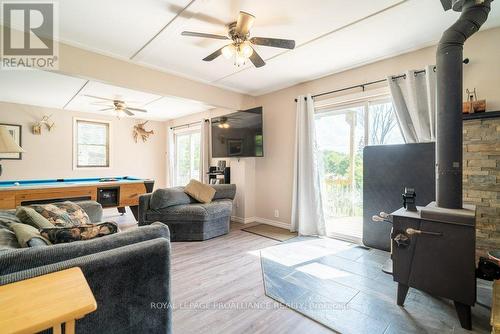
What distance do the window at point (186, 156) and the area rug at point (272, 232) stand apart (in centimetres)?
237

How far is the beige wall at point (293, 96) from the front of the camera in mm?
2295

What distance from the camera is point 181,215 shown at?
11.5 feet

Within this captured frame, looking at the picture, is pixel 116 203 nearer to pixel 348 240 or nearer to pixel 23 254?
pixel 23 254

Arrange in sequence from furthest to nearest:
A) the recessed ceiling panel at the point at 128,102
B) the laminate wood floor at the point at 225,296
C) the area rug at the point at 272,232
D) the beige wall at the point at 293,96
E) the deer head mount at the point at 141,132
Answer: the deer head mount at the point at 141,132 < the recessed ceiling panel at the point at 128,102 < the area rug at the point at 272,232 < the beige wall at the point at 293,96 < the laminate wood floor at the point at 225,296

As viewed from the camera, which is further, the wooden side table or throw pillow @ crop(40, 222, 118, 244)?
throw pillow @ crop(40, 222, 118, 244)

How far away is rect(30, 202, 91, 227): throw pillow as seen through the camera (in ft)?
6.74

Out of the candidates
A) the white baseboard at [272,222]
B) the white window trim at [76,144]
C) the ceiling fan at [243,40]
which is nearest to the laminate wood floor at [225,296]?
the white baseboard at [272,222]

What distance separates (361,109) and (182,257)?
3.14 metres

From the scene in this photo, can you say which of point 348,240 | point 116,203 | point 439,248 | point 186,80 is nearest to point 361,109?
point 348,240

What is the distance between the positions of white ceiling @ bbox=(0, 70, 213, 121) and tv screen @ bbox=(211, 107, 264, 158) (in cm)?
57

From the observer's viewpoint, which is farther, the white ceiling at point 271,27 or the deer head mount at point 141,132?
the deer head mount at point 141,132

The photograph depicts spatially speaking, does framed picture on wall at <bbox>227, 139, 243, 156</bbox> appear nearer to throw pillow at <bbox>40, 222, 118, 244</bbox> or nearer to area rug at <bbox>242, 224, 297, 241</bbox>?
area rug at <bbox>242, 224, 297, 241</bbox>

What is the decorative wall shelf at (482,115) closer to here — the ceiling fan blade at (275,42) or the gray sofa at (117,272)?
the ceiling fan blade at (275,42)

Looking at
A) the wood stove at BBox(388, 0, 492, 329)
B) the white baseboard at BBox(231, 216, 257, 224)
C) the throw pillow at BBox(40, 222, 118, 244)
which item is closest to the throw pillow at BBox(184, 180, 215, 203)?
the white baseboard at BBox(231, 216, 257, 224)
